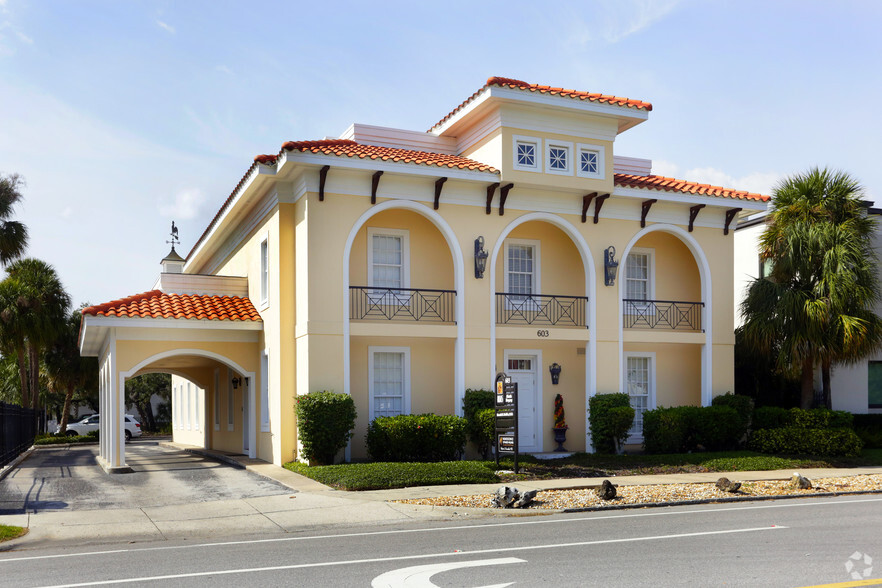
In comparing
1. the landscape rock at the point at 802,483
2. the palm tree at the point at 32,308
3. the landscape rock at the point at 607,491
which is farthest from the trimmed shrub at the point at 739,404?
the palm tree at the point at 32,308

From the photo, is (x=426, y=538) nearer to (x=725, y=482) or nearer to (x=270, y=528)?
(x=270, y=528)

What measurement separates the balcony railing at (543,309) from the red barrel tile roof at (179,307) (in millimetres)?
6212

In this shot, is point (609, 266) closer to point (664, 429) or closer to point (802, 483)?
point (664, 429)

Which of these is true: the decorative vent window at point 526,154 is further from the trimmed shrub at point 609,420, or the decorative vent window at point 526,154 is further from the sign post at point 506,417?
the trimmed shrub at point 609,420

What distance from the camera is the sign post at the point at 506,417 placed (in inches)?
665

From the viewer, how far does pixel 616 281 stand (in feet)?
70.3

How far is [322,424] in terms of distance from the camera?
1756 centimetres

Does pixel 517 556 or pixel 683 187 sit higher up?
pixel 683 187

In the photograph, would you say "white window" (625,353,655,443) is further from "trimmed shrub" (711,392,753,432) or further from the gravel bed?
the gravel bed

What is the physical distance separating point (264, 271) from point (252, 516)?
9.51 metres

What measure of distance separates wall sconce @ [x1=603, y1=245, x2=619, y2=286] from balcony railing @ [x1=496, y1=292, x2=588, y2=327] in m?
0.73

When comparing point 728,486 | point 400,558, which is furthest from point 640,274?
point 400,558

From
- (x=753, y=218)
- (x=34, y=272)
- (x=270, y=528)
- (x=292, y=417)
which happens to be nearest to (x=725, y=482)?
(x=270, y=528)

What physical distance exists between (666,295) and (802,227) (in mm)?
3850
